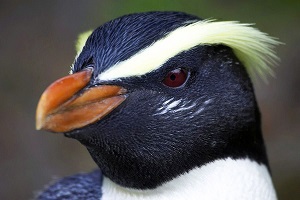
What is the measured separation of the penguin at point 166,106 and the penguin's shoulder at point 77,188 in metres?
0.22

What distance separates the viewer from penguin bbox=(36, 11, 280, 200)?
66.4 inches

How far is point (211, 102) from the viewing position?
1.84 metres

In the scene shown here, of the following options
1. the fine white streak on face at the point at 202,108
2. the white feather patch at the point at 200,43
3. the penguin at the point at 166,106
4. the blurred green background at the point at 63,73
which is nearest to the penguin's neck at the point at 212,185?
the penguin at the point at 166,106

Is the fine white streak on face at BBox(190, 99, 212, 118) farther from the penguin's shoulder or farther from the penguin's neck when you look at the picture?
the penguin's shoulder

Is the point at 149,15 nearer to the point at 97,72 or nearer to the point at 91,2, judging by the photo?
the point at 97,72

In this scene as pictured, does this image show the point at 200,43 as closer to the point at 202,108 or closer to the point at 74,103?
the point at 202,108

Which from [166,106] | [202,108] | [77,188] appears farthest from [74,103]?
[77,188]

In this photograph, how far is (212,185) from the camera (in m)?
1.90

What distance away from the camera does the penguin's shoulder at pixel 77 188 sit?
223 centimetres

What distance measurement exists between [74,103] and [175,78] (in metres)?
0.28

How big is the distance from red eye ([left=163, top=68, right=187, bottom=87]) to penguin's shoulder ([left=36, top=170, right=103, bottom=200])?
1.82 feet

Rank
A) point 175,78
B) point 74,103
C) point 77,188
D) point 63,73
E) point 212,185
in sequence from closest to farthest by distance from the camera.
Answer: point 74,103, point 175,78, point 212,185, point 77,188, point 63,73

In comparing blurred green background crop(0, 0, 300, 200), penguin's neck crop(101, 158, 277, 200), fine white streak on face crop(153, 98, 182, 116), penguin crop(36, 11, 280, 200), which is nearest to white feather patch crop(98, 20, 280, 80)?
penguin crop(36, 11, 280, 200)

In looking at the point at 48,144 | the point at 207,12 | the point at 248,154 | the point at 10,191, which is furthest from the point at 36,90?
the point at 248,154
